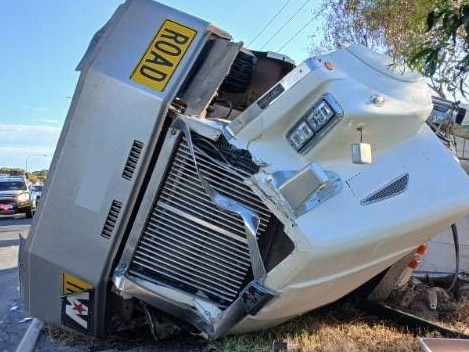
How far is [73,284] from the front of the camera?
12.0 ft

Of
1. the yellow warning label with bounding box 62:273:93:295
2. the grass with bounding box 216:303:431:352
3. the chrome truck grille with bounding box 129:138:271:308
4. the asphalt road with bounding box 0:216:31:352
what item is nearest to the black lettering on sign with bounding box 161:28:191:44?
the chrome truck grille with bounding box 129:138:271:308

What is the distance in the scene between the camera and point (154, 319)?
3965 millimetres

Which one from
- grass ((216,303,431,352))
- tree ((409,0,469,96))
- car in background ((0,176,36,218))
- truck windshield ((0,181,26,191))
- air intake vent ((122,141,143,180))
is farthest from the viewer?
truck windshield ((0,181,26,191))

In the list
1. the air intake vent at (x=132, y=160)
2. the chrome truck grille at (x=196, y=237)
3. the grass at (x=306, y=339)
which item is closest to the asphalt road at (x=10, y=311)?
the grass at (x=306, y=339)

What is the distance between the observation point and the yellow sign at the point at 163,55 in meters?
3.49

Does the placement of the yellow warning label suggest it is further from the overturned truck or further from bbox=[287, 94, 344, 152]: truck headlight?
bbox=[287, 94, 344, 152]: truck headlight

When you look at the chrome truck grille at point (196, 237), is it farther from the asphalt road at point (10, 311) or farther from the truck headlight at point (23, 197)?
the truck headlight at point (23, 197)

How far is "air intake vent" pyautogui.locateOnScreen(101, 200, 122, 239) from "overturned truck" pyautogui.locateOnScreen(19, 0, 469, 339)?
0.01m

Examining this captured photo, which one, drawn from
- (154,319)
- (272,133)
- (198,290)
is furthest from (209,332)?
(272,133)

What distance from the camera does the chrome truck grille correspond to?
335cm

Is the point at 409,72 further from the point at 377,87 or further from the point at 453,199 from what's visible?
the point at 453,199

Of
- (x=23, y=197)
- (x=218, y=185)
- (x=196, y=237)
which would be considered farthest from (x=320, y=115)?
(x=23, y=197)

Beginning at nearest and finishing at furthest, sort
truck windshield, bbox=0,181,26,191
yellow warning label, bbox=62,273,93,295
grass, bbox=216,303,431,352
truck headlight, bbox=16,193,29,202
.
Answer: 1. yellow warning label, bbox=62,273,93,295
2. grass, bbox=216,303,431,352
3. truck headlight, bbox=16,193,29,202
4. truck windshield, bbox=0,181,26,191

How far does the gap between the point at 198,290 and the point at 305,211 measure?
866 mm
